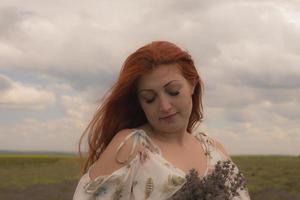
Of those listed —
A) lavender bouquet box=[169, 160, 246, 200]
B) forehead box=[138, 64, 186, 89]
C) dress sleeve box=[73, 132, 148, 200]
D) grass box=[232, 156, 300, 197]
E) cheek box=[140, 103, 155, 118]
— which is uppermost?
forehead box=[138, 64, 186, 89]

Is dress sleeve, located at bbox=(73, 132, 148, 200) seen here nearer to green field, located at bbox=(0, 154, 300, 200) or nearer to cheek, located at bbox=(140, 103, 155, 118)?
cheek, located at bbox=(140, 103, 155, 118)

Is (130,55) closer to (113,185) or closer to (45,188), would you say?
(113,185)

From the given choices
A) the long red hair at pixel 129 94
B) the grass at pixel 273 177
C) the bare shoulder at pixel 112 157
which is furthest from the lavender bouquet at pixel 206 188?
the grass at pixel 273 177

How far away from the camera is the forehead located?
3.99m

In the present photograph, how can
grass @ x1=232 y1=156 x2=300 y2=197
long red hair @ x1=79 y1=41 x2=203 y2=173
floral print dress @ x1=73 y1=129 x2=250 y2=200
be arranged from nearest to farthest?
floral print dress @ x1=73 y1=129 x2=250 y2=200 → long red hair @ x1=79 y1=41 x2=203 y2=173 → grass @ x1=232 y1=156 x2=300 y2=197

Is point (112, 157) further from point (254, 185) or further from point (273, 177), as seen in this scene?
point (273, 177)

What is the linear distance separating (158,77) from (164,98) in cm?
17

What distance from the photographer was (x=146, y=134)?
13.5 ft

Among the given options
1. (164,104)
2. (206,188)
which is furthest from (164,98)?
(206,188)

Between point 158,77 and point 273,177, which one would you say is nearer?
point 158,77

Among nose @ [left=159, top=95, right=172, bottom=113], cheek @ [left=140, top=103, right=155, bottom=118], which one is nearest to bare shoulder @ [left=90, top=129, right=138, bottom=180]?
cheek @ [left=140, top=103, right=155, bottom=118]

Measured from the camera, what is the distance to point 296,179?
19.2 metres

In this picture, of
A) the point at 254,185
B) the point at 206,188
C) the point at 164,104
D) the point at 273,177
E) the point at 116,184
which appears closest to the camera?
the point at 206,188

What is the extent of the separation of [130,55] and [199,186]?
131 centimetres
